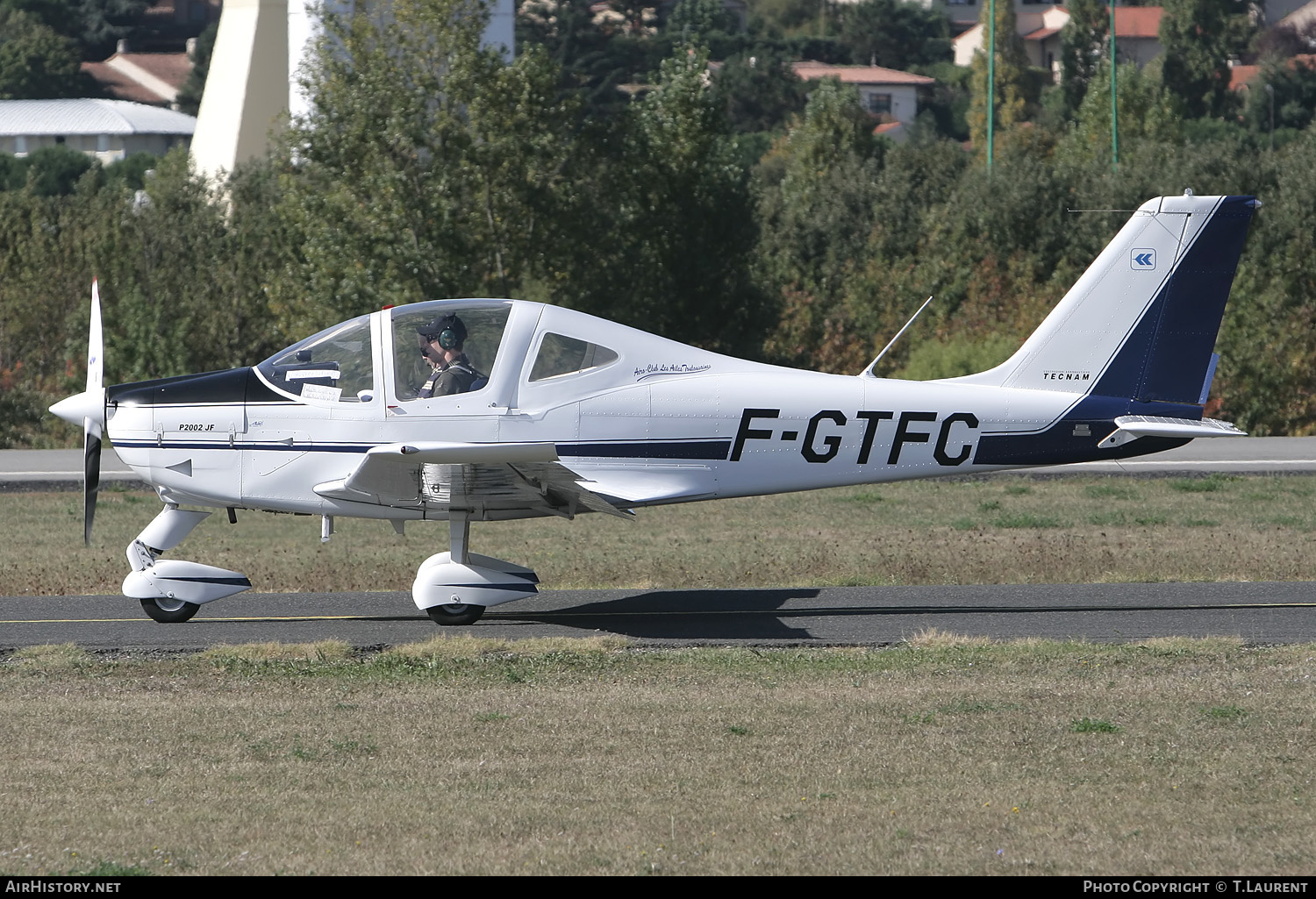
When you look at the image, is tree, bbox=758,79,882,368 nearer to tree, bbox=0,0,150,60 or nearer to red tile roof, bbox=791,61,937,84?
red tile roof, bbox=791,61,937,84

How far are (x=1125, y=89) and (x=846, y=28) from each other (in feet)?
220

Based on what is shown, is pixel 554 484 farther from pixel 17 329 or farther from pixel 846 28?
pixel 846 28

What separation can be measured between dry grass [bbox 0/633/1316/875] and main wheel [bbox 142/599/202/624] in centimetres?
132

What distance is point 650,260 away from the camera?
2972cm

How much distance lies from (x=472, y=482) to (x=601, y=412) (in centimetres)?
109

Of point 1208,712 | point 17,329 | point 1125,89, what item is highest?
point 1125,89

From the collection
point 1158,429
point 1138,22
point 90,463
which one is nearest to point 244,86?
point 90,463

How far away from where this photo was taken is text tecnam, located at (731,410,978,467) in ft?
35.7

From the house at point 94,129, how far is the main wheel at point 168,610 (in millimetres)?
91586

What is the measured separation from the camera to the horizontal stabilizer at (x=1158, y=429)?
10727 millimetres

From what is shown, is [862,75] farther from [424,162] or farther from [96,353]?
[96,353]

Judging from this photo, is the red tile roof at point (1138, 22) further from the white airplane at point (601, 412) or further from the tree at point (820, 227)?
the white airplane at point (601, 412)

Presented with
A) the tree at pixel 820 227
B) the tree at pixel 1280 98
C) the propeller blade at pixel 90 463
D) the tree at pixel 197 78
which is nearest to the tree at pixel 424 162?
the tree at pixel 820 227
